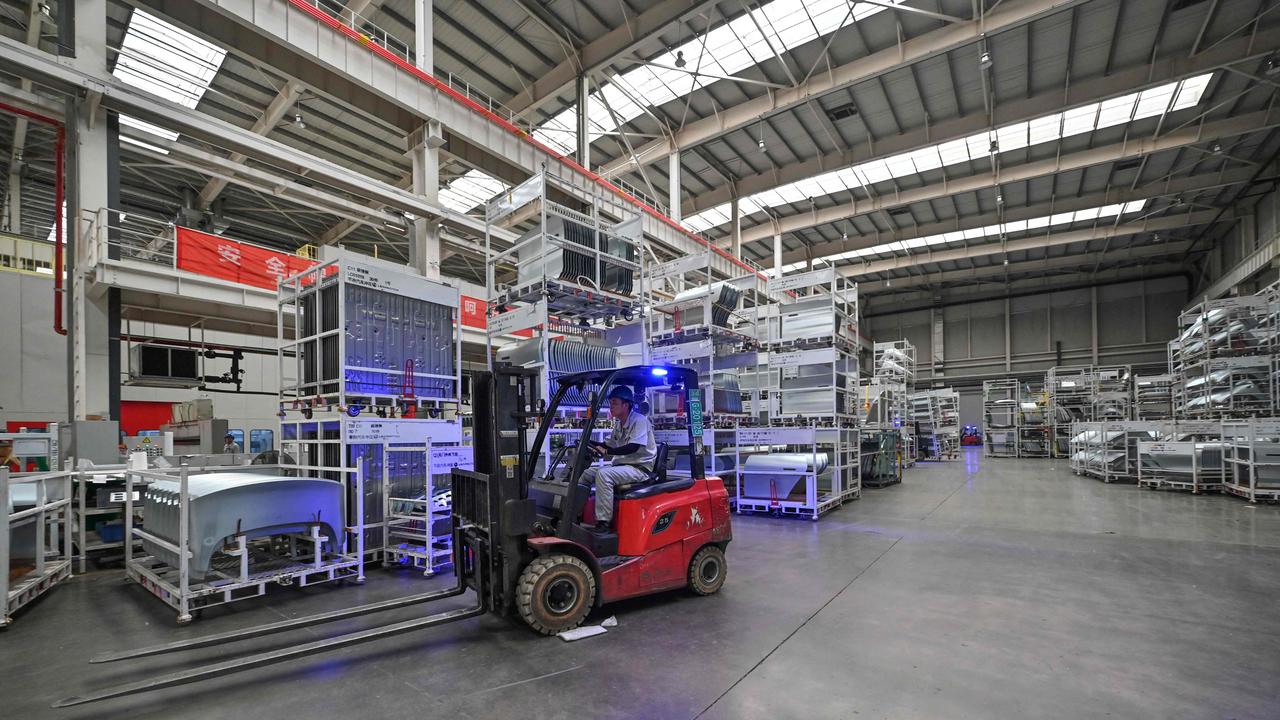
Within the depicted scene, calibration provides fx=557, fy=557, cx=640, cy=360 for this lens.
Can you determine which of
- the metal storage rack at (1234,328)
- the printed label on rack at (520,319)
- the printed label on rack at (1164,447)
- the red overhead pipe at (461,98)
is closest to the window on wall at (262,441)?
the red overhead pipe at (461,98)

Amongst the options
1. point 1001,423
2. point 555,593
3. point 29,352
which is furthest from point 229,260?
point 1001,423

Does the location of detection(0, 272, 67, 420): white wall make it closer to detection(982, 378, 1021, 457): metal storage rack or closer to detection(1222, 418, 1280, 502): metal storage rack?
detection(1222, 418, 1280, 502): metal storage rack

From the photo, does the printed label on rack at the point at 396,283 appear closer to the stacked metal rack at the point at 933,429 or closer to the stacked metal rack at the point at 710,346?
the stacked metal rack at the point at 710,346

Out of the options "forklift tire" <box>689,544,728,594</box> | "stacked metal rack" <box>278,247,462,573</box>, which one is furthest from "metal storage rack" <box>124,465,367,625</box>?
"forklift tire" <box>689,544,728,594</box>

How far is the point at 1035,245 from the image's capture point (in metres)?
28.7

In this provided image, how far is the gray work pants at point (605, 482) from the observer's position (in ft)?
17.1

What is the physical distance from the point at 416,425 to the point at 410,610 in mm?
2704

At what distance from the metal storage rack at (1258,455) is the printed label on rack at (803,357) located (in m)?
8.57

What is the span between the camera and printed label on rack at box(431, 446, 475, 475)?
6863 millimetres

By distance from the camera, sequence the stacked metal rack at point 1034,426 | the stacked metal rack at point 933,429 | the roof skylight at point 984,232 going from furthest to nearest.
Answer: the stacked metal rack at point 933,429, the stacked metal rack at point 1034,426, the roof skylight at point 984,232

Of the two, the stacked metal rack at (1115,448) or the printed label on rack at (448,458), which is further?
the stacked metal rack at (1115,448)

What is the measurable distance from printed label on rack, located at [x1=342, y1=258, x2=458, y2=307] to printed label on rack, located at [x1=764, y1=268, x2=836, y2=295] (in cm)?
740

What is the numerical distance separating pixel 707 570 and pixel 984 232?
30075 mm

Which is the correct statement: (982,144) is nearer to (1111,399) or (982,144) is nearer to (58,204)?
(1111,399)
